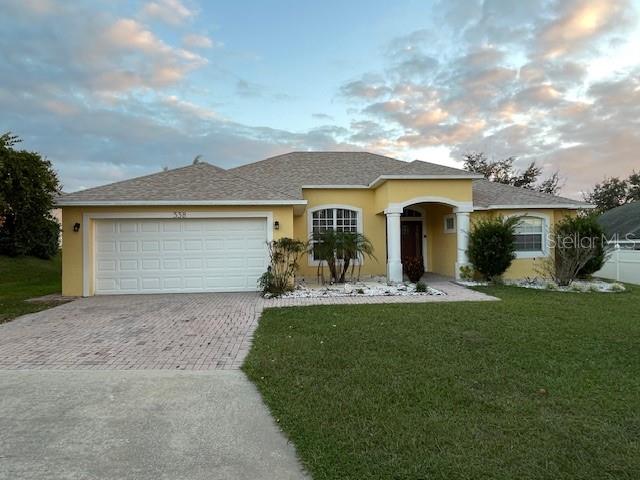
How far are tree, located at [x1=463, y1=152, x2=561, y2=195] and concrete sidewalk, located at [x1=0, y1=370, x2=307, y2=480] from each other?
34.1 metres

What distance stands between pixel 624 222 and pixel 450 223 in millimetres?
14187

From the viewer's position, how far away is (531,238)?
14875 mm

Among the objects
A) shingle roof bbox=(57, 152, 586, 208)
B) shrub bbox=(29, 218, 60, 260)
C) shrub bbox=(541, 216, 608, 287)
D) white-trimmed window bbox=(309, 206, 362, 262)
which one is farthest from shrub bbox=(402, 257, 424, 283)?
shrub bbox=(29, 218, 60, 260)

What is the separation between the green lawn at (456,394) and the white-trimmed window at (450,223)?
7209mm

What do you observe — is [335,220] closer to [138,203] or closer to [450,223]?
[450,223]

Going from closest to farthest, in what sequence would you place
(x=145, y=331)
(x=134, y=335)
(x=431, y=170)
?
(x=134, y=335) < (x=145, y=331) < (x=431, y=170)

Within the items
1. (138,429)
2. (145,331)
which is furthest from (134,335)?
(138,429)

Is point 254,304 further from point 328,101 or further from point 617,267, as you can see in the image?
point 617,267

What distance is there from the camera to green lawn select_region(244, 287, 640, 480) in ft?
9.78

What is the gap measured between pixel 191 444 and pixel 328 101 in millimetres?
13650

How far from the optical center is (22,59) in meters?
12.6

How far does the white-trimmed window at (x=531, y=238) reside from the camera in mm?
14795

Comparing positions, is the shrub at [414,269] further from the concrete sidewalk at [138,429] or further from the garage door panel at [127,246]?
the concrete sidewalk at [138,429]

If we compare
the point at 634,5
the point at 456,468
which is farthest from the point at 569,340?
the point at 634,5
